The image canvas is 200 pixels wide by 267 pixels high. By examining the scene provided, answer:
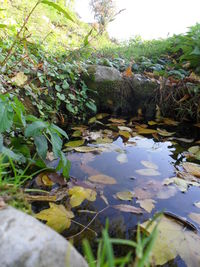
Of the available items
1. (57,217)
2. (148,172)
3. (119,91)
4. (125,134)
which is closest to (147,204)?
(148,172)

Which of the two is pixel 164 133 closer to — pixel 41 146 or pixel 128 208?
pixel 128 208

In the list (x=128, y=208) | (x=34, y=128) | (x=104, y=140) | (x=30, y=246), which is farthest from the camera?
(x=104, y=140)

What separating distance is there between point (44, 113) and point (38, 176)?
3.12 ft

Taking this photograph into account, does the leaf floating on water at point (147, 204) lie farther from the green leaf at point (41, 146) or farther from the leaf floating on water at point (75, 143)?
the leaf floating on water at point (75, 143)

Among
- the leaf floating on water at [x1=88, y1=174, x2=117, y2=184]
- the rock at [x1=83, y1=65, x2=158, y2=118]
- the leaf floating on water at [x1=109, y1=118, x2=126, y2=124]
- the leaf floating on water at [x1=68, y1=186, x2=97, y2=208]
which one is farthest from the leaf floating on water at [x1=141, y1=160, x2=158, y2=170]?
the rock at [x1=83, y1=65, x2=158, y2=118]

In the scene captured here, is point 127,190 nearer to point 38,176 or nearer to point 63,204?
point 63,204

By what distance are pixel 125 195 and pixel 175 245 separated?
0.40 meters

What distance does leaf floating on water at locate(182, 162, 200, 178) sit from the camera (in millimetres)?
1685

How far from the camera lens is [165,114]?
9.98ft

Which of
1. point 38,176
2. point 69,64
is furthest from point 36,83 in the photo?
point 38,176

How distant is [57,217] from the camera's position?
111 cm

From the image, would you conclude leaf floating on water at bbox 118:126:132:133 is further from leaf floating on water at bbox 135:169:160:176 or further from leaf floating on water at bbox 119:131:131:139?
leaf floating on water at bbox 135:169:160:176

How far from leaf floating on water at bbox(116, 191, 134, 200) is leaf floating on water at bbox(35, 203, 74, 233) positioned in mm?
319

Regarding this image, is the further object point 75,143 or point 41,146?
point 75,143
